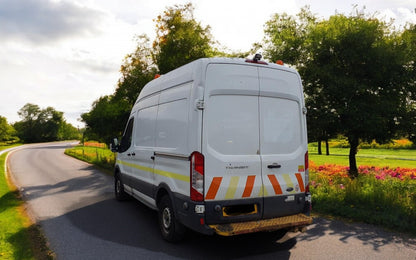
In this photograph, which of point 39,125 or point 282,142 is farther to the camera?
point 39,125

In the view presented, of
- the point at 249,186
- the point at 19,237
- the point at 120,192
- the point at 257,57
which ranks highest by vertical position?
the point at 257,57

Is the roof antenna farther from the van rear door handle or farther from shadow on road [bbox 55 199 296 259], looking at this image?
shadow on road [bbox 55 199 296 259]

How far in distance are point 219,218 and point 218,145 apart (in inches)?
39.4

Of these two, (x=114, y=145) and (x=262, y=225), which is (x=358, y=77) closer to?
(x=262, y=225)

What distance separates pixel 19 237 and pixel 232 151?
13.6ft

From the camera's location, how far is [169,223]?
494 centimetres

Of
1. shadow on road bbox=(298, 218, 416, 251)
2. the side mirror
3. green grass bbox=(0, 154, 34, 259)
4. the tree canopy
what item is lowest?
green grass bbox=(0, 154, 34, 259)

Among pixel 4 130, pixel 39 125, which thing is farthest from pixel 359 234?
pixel 39 125

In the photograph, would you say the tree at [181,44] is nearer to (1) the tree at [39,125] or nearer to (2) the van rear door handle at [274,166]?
(2) the van rear door handle at [274,166]

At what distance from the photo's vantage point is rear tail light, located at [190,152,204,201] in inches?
164

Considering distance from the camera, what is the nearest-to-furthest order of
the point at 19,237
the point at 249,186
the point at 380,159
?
the point at 249,186
the point at 19,237
the point at 380,159

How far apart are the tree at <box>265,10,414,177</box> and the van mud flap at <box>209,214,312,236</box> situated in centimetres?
487

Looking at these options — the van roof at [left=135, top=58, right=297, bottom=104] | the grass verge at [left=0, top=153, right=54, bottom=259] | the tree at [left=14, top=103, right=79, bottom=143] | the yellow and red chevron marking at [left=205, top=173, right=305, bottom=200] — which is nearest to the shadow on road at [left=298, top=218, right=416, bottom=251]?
the yellow and red chevron marking at [left=205, top=173, right=305, bottom=200]

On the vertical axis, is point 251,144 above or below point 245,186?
above
